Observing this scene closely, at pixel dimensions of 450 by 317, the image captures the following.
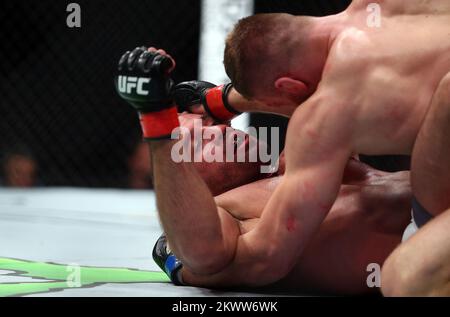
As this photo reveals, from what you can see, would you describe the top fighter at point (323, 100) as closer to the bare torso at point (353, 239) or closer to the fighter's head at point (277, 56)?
the fighter's head at point (277, 56)

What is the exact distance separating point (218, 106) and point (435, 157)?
78 centimetres

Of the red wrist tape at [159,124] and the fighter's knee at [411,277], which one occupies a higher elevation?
the red wrist tape at [159,124]

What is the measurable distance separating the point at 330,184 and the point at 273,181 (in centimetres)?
44

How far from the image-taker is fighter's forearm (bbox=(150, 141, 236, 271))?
4.60 ft

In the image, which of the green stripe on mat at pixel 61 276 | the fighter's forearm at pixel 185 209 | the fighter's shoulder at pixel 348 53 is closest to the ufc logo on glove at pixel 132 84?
the fighter's forearm at pixel 185 209

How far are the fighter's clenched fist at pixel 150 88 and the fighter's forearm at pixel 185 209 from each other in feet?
0.12

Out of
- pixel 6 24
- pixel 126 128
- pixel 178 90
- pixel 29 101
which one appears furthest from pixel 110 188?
pixel 178 90

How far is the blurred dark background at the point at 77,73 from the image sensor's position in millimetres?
4742

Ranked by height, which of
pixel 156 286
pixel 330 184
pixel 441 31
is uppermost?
pixel 441 31

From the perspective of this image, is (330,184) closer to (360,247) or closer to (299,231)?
(299,231)

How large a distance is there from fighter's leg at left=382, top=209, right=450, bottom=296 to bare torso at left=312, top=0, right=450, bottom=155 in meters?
0.23

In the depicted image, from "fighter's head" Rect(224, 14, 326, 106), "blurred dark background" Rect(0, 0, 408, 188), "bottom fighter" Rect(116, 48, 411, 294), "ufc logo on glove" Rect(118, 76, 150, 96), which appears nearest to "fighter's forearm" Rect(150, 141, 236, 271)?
"bottom fighter" Rect(116, 48, 411, 294)

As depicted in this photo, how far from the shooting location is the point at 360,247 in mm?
1563

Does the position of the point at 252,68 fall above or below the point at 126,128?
above
